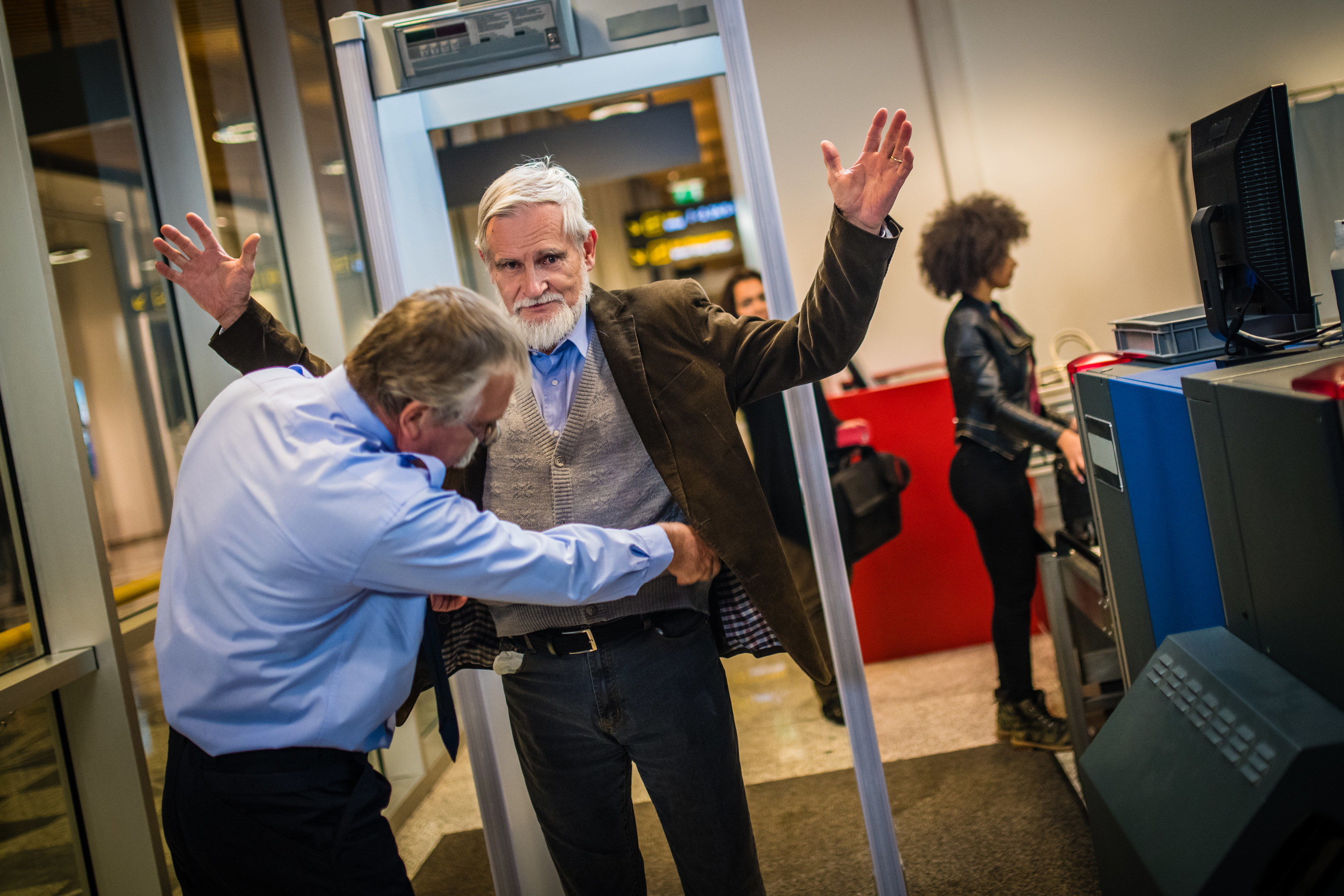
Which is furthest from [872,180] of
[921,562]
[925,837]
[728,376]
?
[921,562]

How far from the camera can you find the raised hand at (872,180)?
1571 millimetres

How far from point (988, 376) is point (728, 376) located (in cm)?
164

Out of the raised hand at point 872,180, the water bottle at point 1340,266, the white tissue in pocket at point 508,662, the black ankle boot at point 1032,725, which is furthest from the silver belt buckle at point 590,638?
the black ankle boot at point 1032,725

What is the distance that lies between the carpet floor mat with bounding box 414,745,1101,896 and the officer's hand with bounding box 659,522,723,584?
4.34 feet

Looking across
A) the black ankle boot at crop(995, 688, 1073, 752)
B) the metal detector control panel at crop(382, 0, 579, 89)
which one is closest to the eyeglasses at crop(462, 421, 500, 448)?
the metal detector control panel at crop(382, 0, 579, 89)

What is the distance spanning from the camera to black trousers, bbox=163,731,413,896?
1.33 metres

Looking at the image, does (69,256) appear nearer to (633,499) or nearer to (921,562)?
(633,499)

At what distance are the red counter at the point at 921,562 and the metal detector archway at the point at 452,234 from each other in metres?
2.31

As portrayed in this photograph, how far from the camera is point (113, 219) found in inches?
112

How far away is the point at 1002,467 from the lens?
10.2ft

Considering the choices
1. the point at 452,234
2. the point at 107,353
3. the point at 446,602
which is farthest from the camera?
the point at 107,353

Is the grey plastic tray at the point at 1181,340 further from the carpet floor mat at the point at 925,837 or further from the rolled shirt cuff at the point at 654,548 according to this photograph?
the carpet floor mat at the point at 925,837

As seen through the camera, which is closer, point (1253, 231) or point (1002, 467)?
point (1253, 231)

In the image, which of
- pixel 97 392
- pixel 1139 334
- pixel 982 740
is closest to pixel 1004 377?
pixel 1139 334
